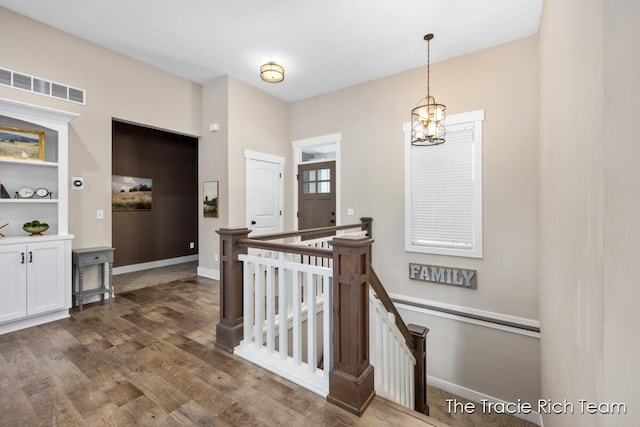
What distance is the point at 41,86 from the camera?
3.35 meters

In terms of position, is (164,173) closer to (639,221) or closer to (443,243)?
(443,243)

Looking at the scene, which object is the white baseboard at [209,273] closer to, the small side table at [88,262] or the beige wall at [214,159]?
the beige wall at [214,159]

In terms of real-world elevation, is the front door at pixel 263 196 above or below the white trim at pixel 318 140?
below

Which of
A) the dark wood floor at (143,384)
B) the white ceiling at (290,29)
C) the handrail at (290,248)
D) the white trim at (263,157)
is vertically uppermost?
the white ceiling at (290,29)

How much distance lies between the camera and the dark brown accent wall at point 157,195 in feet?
17.4

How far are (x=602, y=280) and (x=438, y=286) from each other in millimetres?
3341

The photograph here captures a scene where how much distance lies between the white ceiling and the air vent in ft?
2.23

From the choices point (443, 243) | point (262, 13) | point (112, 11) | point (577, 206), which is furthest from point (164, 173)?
point (577, 206)

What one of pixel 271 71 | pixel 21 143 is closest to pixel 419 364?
pixel 271 71

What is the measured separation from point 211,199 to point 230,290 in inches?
109

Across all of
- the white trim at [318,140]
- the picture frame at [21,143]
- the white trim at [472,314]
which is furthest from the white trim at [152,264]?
A: the white trim at [472,314]

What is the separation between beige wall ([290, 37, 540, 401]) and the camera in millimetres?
3535

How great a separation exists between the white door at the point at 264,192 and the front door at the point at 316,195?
42 cm

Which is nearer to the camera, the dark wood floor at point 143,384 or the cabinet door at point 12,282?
the dark wood floor at point 143,384
